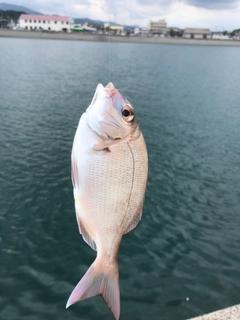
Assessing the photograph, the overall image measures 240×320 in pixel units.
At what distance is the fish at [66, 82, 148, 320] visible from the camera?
1.93 metres

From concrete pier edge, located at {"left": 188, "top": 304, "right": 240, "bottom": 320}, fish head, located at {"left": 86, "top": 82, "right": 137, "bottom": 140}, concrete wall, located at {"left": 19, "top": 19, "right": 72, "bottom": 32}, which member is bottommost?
concrete wall, located at {"left": 19, "top": 19, "right": 72, "bottom": 32}

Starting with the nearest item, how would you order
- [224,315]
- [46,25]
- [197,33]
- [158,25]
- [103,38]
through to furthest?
1. [224,315]
2. [103,38]
3. [46,25]
4. [197,33]
5. [158,25]

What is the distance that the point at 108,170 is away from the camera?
6.36 ft

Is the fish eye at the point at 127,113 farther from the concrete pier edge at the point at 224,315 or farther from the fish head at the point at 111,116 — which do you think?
the concrete pier edge at the point at 224,315

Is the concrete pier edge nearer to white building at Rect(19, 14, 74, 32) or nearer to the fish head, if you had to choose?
the fish head

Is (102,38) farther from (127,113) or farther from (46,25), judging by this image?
(127,113)

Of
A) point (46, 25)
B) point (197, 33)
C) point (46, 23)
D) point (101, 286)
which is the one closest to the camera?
point (101, 286)

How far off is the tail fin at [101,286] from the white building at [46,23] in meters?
112

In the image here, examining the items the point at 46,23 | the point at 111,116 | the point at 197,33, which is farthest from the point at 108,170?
the point at 197,33

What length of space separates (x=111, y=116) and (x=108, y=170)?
312 mm

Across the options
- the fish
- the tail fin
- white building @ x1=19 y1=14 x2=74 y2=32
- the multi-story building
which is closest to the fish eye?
the fish

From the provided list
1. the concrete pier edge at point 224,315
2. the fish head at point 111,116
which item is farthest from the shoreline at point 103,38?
the fish head at point 111,116

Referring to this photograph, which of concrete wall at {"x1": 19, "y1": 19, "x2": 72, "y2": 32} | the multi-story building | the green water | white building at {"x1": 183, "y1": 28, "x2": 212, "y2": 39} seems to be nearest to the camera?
the green water

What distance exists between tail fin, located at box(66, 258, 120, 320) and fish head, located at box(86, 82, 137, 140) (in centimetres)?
75
